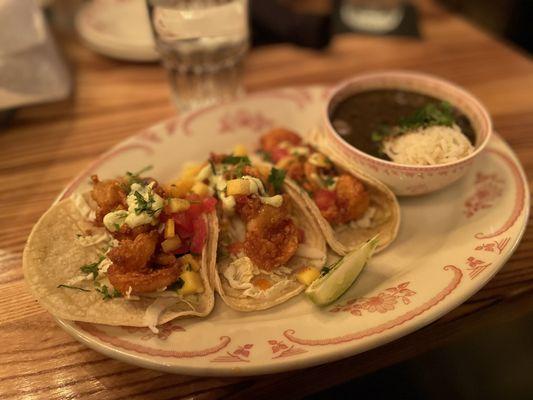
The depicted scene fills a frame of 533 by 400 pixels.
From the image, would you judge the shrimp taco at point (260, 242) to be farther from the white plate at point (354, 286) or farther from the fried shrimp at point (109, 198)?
the fried shrimp at point (109, 198)

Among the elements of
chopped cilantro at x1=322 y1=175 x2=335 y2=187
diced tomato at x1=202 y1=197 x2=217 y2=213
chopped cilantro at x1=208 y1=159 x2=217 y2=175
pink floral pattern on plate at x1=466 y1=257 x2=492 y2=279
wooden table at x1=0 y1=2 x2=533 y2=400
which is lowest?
wooden table at x1=0 y1=2 x2=533 y2=400

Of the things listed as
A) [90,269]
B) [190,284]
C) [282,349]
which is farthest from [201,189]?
[282,349]

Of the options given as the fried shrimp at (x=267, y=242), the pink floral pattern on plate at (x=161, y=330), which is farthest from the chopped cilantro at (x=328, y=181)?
the pink floral pattern on plate at (x=161, y=330)

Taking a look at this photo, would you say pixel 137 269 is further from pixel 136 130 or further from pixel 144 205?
pixel 136 130

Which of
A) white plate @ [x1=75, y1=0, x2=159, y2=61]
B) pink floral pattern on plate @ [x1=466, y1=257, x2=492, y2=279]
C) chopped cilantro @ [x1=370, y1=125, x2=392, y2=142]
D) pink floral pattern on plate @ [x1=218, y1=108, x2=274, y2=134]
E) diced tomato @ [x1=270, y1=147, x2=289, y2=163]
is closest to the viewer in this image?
pink floral pattern on plate @ [x1=466, y1=257, x2=492, y2=279]

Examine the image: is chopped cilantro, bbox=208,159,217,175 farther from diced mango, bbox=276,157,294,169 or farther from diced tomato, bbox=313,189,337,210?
diced tomato, bbox=313,189,337,210

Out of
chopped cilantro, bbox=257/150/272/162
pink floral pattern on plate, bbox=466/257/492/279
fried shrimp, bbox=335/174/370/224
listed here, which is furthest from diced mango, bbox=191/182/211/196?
pink floral pattern on plate, bbox=466/257/492/279
